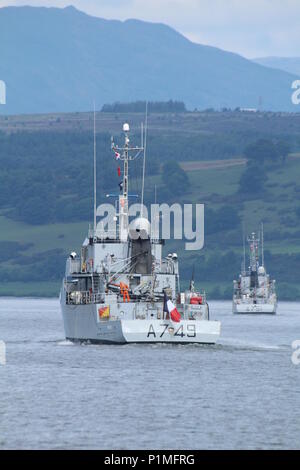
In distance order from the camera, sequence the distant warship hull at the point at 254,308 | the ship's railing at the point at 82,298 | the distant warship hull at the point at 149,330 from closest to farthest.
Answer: the distant warship hull at the point at 149,330
the ship's railing at the point at 82,298
the distant warship hull at the point at 254,308

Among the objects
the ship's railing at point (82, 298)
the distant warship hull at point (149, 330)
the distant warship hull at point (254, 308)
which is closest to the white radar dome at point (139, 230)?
the ship's railing at point (82, 298)

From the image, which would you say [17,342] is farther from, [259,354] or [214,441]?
[214,441]

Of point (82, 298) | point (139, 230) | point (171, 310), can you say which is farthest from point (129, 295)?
point (82, 298)

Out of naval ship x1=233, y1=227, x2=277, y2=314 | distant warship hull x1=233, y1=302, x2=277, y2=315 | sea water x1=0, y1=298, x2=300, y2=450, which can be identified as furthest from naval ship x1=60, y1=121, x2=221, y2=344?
naval ship x1=233, y1=227, x2=277, y2=314

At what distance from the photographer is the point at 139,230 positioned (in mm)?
88688

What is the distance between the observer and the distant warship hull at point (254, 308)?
17850cm

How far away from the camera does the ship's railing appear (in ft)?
285

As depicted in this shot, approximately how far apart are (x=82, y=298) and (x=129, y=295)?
23.5 feet

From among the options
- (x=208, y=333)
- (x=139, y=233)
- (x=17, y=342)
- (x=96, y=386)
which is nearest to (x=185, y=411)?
(x=96, y=386)

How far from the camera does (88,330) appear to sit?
87625 mm

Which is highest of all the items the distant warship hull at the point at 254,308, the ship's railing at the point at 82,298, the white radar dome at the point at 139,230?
the white radar dome at the point at 139,230

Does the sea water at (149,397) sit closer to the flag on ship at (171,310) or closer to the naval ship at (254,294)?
the flag on ship at (171,310)

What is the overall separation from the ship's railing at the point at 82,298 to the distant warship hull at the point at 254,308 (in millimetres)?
85629
